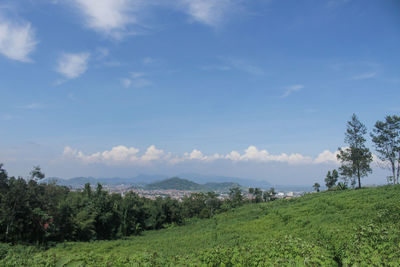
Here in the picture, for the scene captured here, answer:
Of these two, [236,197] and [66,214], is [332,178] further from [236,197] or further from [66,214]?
[66,214]

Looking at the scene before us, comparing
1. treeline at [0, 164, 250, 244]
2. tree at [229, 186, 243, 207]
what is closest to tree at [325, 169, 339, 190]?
tree at [229, 186, 243, 207]

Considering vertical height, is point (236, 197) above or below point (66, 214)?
below

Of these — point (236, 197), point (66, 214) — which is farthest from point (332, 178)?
point (66, 214)

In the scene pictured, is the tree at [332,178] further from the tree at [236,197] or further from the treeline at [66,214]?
the treeline at [66,214]

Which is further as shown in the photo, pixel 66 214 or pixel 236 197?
pixel 236 197

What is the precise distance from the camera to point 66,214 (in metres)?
33.9

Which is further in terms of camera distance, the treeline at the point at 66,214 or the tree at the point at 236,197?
the tree at the point at 236,197

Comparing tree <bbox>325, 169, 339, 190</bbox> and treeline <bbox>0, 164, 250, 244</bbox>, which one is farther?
tree <bbox>325, 169, 339, 190</bbox>

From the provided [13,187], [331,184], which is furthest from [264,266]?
[331,184]

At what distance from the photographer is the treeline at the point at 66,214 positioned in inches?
1082

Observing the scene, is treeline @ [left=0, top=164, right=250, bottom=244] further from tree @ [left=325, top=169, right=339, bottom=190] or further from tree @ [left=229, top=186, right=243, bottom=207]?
tree @ [left=325, top=169, right=339, bottom=190]

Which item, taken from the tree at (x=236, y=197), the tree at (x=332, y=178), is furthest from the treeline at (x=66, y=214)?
the tree at (x=332, y=178)

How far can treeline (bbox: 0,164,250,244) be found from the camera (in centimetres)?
2748

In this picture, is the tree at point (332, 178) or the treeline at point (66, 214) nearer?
the treeline at point (66, 214)
